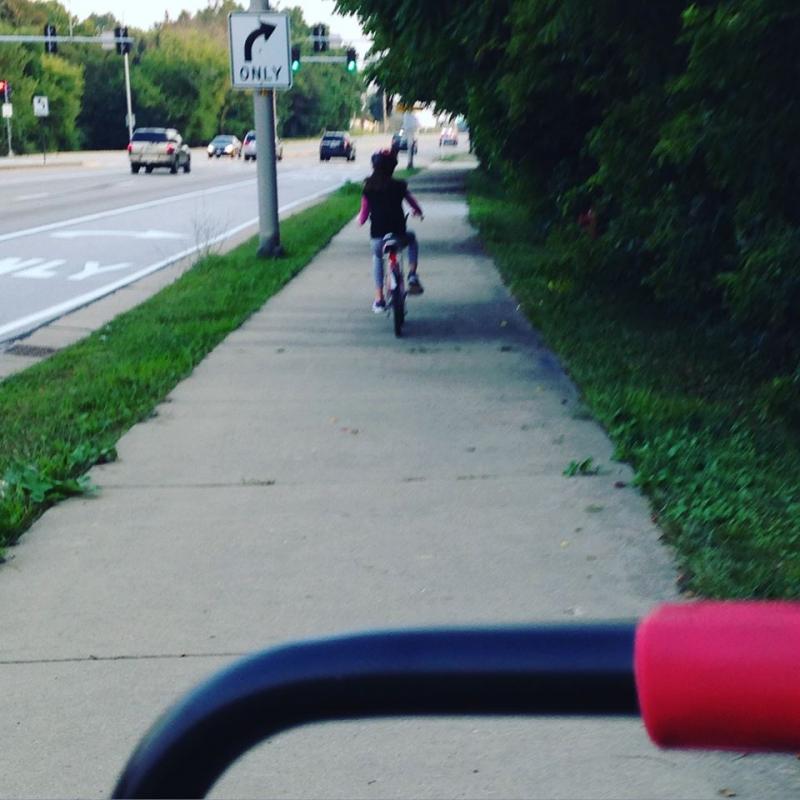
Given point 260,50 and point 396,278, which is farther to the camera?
point 260,50

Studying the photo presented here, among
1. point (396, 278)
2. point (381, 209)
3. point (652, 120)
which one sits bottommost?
point (396, 278)

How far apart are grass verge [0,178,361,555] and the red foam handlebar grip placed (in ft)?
17.2

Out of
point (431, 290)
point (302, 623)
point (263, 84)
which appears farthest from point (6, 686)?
point (263, 84)

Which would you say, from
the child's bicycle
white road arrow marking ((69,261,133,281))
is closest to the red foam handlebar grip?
the child's bicycle


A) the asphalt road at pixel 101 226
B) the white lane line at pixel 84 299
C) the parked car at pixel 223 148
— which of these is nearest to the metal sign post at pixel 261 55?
the white lane line at pixel 84 299

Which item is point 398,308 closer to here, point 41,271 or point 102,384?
point 102,384

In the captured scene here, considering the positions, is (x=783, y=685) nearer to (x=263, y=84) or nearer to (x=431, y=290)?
(x=431, y=290)

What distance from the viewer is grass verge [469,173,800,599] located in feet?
17.4

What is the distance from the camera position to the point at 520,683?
39.6 inches

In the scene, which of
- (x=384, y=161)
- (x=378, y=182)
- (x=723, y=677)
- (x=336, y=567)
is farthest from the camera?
(x=384, y=161)

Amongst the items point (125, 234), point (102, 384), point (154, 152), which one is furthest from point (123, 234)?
point (154, 152)

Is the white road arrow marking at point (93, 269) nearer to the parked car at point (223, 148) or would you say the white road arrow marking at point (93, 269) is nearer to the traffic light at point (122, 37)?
the traffic light at point (122, 37)

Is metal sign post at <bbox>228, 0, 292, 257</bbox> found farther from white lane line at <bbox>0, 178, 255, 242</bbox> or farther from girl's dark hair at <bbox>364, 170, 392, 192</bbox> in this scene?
white lane line at <bbox>0, 178, 255, 242</bbox>

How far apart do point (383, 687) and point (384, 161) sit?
11930 millimetres
